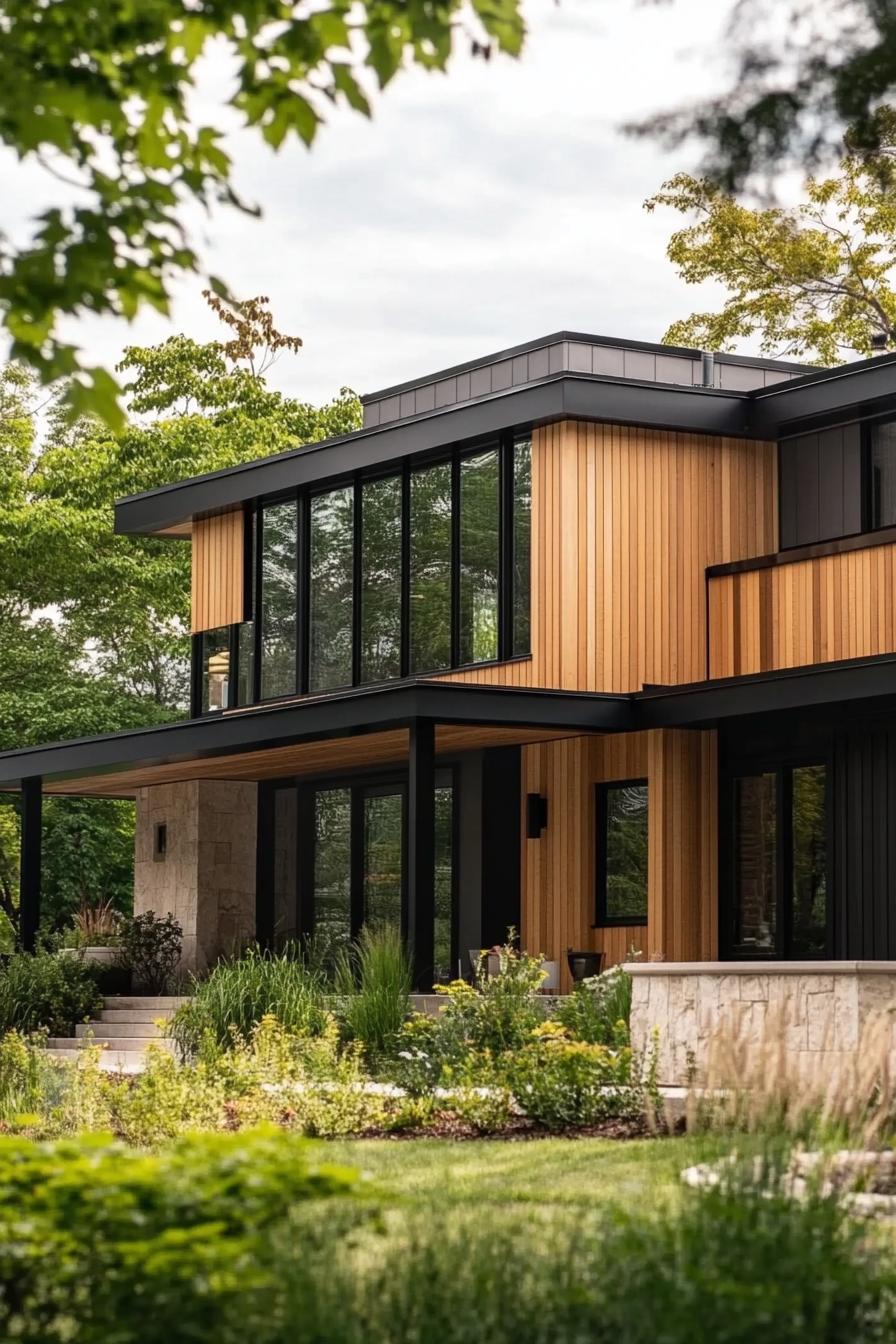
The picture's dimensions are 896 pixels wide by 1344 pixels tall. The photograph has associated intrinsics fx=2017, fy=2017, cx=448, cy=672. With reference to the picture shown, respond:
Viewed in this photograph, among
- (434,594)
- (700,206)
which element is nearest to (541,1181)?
(434,594)

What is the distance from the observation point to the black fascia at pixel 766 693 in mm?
15781

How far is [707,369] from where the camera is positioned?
20.9 m

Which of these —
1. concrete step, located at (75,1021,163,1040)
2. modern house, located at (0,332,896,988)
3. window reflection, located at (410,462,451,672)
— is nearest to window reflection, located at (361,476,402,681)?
modern house, located at (0,332,896,988)

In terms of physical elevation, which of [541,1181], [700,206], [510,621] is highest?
[700,206]

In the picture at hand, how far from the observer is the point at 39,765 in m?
22.2

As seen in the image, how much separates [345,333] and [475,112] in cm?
3222

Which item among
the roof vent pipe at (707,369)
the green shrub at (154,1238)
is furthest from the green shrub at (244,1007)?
the green shrub at (154,1238)

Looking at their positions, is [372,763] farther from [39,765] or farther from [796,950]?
[796,950]

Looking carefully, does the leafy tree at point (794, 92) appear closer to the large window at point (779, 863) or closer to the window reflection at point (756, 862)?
the large window at point (779, 863)

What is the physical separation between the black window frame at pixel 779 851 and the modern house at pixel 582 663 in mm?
28

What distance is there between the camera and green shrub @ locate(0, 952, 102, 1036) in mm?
19078

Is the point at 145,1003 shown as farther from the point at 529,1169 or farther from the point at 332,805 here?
the point at 529,1169

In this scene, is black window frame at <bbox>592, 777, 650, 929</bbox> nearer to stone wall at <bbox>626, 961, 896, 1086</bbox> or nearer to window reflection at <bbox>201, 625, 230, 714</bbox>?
window reflection at <bbox>201, 625, 230, 714</bbox>

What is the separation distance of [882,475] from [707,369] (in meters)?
2.93
